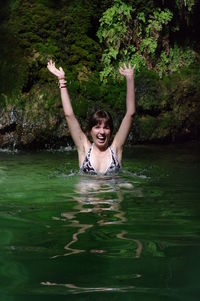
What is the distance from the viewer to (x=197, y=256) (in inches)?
126

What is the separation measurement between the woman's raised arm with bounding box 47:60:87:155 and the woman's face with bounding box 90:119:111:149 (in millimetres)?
195

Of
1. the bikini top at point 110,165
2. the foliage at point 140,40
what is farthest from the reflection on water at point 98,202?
the foliage at point 140,40

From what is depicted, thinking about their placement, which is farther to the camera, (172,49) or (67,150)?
(172,49)

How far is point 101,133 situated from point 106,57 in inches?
304

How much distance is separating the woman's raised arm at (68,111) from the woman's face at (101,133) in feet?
0.64

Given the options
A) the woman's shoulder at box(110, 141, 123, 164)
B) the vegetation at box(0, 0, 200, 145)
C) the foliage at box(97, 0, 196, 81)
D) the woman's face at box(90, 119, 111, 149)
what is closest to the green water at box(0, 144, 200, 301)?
the woman's shoulder at box(110, 141, 123, 164)

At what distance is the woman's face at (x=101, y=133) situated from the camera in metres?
6.93

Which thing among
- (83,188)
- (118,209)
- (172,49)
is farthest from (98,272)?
(172,49)

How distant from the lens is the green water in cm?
265

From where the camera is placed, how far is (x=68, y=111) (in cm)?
670

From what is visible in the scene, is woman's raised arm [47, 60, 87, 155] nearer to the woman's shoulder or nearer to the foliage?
the woman's shoulder

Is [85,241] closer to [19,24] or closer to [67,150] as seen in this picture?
[67,150]

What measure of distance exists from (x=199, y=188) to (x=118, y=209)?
1750 mm

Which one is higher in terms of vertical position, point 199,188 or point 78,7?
point 78,7
